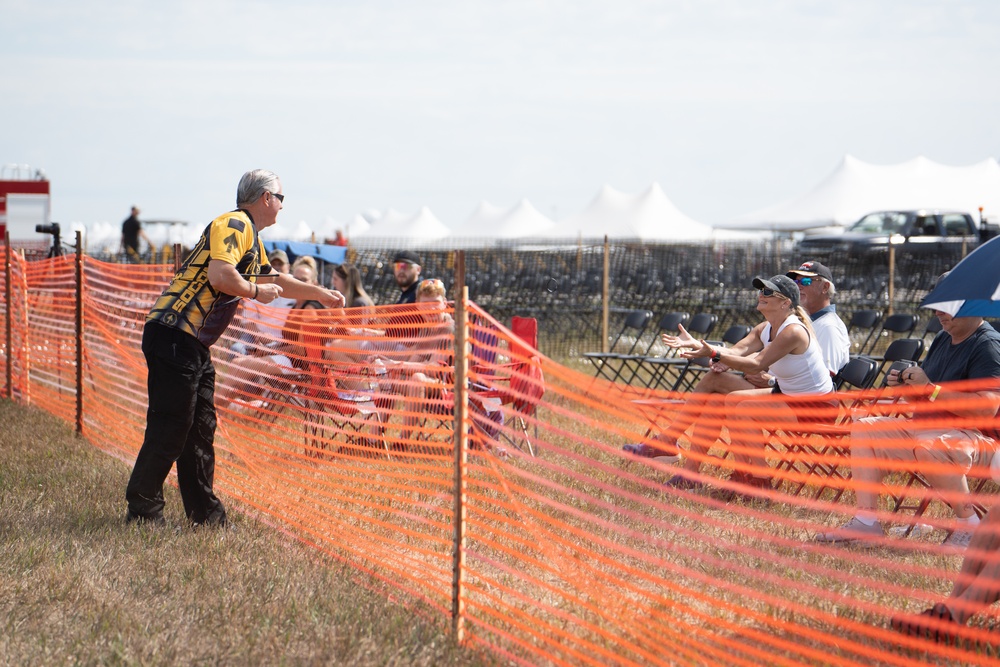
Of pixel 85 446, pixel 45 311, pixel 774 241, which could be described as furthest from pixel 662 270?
pixel 85 446

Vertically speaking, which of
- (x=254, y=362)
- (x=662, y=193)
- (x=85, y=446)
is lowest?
(x=85, y=446)

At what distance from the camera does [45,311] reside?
10234 mm

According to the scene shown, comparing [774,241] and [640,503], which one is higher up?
[774,241]

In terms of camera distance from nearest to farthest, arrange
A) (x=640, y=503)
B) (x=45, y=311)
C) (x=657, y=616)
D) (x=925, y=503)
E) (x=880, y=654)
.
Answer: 1. (x=880, y=654)
2. (x=657, y=616)
3. (x=925, y=503)
4. (x=640, y=503)
5. (x=45, y=311)

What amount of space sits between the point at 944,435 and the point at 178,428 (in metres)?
3.37

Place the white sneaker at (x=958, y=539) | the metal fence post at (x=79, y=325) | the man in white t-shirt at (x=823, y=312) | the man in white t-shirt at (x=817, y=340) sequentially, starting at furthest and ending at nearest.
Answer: the metal fence post at (x=79, y=325) < the man in white t-shirt at (x=823, y=312) < the man in white t-shirt at (x=817, y=340) < the white sneaker at (x=958, y=539)

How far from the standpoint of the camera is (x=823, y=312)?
7293 mm

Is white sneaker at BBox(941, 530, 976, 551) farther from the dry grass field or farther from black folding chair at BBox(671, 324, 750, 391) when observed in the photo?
black folding chair at BBox(671, 324, 750, 391)

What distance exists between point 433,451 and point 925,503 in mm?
3134

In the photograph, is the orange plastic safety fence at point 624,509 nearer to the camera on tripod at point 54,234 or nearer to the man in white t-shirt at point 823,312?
the man in white t-shirt at point 823,312

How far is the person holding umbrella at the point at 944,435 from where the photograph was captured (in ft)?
15.9

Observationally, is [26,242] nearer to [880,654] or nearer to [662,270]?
[662,270]

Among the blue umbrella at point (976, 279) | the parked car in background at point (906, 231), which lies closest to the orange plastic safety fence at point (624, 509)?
the blue umbrella at point (976, 279)

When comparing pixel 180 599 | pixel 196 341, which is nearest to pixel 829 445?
pixel 196 341
